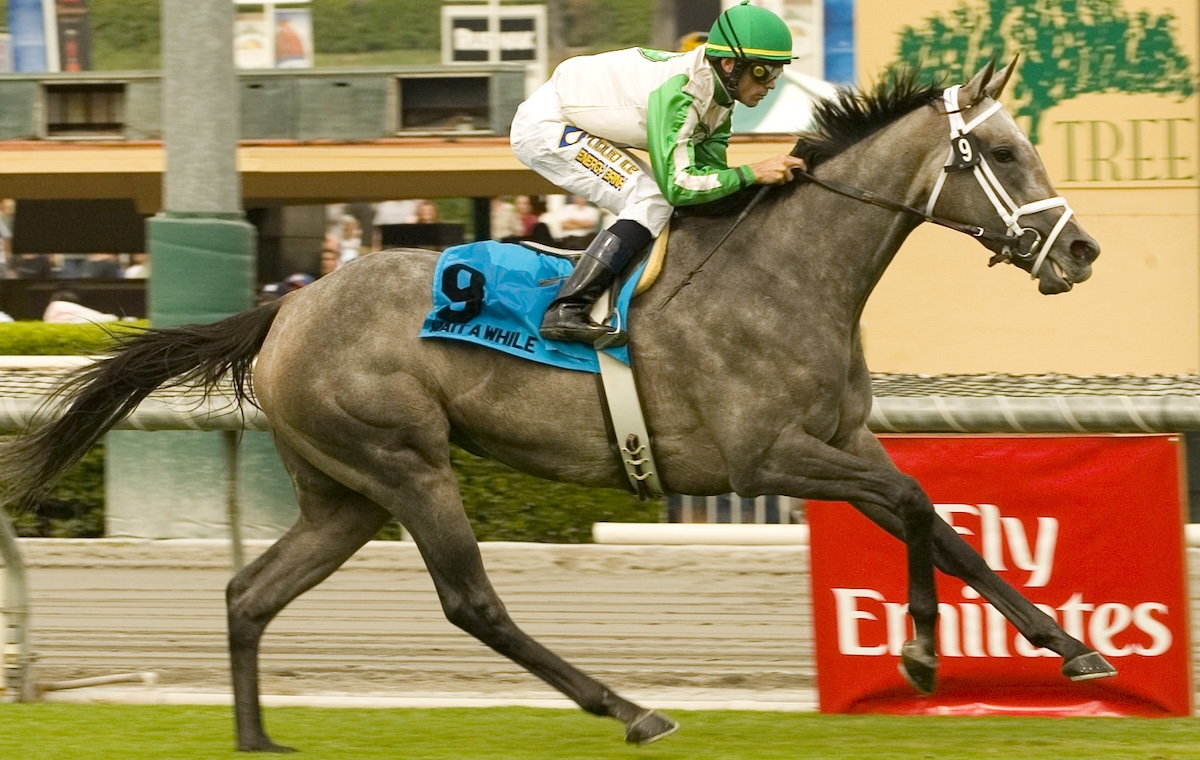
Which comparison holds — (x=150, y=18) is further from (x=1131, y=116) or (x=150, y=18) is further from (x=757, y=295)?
(x=757, y=295)

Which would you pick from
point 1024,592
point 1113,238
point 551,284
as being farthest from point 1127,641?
point 1113,238

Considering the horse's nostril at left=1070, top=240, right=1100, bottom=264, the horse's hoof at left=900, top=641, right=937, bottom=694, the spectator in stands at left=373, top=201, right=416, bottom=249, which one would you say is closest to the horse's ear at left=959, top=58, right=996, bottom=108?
the horse's nostril at left=1070, top=240, right=1100, bottom=264

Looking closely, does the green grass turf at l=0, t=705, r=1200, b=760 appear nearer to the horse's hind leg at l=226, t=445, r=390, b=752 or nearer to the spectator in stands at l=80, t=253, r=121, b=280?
the horse's hind leg at l=226, t=445, r=390, b=752

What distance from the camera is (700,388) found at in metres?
4.32

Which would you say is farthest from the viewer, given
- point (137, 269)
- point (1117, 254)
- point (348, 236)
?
point (137, 269)

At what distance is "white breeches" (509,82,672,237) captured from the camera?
442cm

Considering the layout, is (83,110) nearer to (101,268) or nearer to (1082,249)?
(101,268)

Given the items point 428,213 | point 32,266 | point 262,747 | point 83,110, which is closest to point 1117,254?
point 428,213

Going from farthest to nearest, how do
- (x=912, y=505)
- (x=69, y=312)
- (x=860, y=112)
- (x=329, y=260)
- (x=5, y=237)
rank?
(x=5, y=237), (x=329, y=260), (x=69, y=312), (x=860, y=112), (x=912, y=505)

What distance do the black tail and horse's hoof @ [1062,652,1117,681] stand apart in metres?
2.23

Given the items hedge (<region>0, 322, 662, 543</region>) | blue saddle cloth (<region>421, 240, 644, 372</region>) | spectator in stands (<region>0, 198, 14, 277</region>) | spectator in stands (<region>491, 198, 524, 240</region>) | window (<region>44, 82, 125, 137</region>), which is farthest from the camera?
window (<region>44, 82, 125, 137</region>)

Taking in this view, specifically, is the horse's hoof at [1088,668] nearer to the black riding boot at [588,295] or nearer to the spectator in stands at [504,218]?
the black riding boot at [588,295]

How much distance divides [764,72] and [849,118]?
0.99 ft

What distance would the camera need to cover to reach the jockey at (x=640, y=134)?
4270 millimetres
